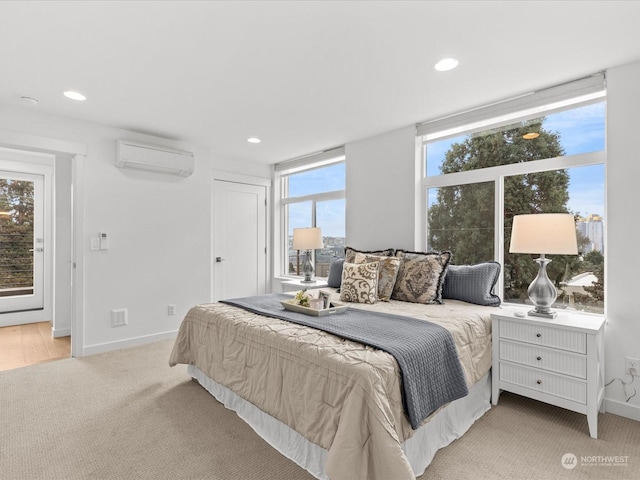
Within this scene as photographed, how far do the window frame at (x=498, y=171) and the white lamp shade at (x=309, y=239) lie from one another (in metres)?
1.24

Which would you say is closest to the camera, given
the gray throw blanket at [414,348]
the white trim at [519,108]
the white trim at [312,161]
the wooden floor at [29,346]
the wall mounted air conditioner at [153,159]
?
the gray throw blanket at [414,348]

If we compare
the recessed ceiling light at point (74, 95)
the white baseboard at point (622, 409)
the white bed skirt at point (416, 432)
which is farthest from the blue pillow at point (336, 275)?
the recessed ceiling light at point (74, 95)

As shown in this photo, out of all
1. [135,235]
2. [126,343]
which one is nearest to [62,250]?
[135,235]

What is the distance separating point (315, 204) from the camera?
5.05 meters

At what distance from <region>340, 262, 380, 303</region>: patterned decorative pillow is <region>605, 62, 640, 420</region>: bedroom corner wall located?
1643 mm

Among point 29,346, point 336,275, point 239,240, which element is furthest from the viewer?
point 239,240

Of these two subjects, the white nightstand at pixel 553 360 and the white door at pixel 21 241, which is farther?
the white door at pixel 21 241

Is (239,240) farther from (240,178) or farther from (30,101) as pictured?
(30,101)

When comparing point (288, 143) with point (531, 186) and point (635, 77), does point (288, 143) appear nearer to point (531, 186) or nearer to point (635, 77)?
point (531, 186)

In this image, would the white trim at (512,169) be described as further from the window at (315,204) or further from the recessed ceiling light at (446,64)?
the window at (315,204)

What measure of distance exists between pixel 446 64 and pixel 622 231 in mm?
1654

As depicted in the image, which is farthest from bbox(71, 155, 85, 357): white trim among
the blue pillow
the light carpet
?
the blue pillow

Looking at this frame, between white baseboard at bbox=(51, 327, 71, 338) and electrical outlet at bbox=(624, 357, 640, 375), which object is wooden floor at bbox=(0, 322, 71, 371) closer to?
white baseboard at bbox=(51, 327, 71, 338)

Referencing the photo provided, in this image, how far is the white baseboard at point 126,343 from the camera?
3.55m
